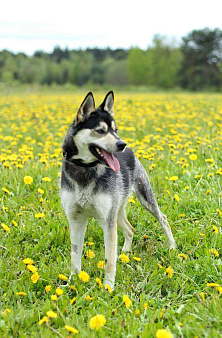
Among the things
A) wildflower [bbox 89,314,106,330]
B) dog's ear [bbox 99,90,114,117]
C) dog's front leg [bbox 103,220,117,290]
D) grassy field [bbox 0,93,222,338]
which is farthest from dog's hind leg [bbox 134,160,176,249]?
wildflower [bbox 89,314,106,330]

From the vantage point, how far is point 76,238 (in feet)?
10.2

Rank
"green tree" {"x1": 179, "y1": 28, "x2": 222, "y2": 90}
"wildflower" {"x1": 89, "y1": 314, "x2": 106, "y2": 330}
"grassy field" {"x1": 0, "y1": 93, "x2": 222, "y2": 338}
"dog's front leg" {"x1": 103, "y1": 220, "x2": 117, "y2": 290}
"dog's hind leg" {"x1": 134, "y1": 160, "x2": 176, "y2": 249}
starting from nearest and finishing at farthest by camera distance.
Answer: "wildflower" {"x1": 89, "y1": 314, "x2": 106, "y2": 330}
"grassy field" {"x1": 0, "y1": 93, "x2": 222, "y2": 338}
"dog's front leg" {"x1": 103, "y1": 220, "x2": 117, "y2": 290}
"dog's hind leg" {"x1": 134, "y1": 160, "x2": 176, "y2": 249}
"green tree" {"x1": 179, "y1": 28, "x2": 222, "y2": 90}

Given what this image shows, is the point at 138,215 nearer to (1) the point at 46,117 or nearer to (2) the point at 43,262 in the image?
(2) the point at 43,262

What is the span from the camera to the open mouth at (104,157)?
2705 mm

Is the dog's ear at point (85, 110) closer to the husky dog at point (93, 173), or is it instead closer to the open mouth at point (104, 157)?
the husky dog at point (93, 173)

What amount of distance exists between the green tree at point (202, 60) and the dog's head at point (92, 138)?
44.8 metres

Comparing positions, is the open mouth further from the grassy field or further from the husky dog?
the grassy field

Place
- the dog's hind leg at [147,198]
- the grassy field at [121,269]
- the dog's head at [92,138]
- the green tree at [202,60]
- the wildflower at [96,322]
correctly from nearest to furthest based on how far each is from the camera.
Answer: the wildflower at [96,322], the grassy field at [121,269], the dog's head at [92,138], the dog's hind leg at [147,198], the green tree at [202,60]

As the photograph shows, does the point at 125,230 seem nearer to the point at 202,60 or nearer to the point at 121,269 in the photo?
the point at 121,269

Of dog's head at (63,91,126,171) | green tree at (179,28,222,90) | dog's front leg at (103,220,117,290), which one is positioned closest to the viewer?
dog's head at (63,91,126,171)

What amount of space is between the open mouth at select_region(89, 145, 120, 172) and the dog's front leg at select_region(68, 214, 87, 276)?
24.4 inches

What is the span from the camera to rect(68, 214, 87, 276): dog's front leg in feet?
9.99

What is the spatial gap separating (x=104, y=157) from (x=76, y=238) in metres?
0.88

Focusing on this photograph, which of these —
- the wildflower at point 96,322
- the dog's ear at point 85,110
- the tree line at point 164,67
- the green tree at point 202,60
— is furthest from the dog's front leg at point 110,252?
the green tree at point 202,60
